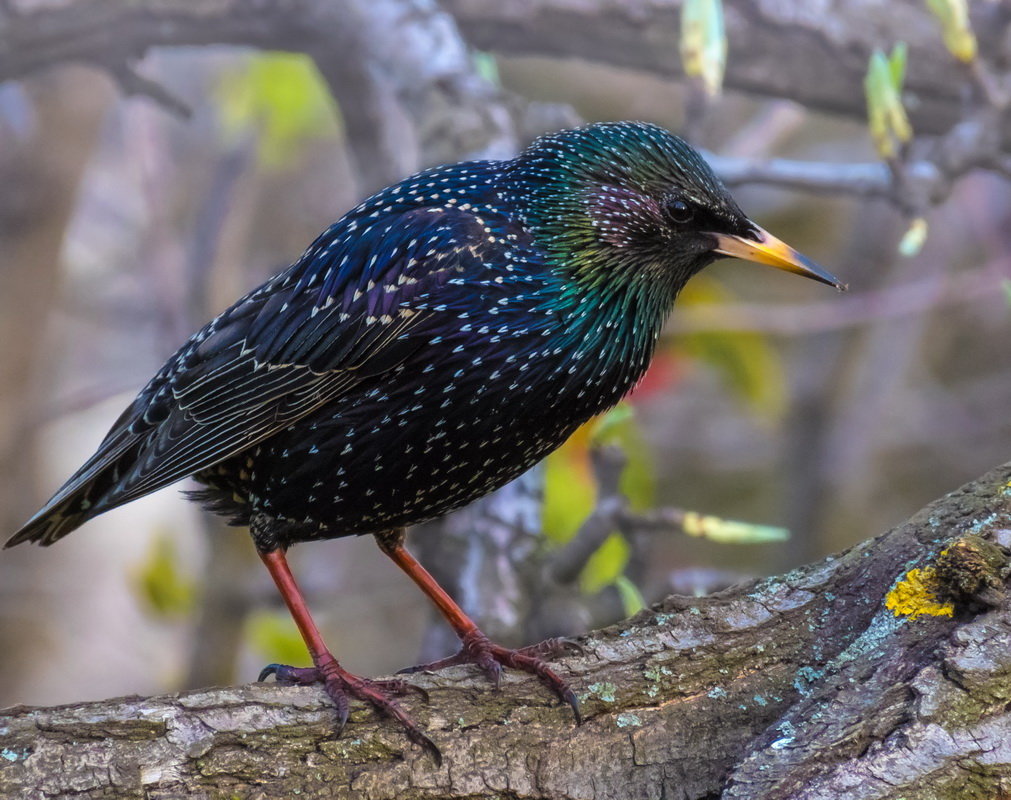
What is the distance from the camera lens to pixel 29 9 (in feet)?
13.1

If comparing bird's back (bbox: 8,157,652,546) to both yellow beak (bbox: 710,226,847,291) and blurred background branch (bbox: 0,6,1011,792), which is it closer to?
yellow beak (bbox: 710,226,847,291)

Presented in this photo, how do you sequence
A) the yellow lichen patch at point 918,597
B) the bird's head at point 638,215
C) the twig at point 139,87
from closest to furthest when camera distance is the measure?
1. the yellow lichen patch at point 918,597
2. the bird's head at point 638,215
3. the twig at point 139,87

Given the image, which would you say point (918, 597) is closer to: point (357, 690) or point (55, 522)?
point (357, 690)

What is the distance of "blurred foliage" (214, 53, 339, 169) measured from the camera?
15.4 ft

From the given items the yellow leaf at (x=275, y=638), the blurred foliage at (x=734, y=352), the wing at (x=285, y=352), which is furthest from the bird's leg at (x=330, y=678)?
the blurred foliage at (x=734, y=352)

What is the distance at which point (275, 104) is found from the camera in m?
4.83

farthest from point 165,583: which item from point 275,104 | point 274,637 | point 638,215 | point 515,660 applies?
point 638,215

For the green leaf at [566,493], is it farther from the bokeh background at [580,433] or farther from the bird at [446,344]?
the bird at [446,344]

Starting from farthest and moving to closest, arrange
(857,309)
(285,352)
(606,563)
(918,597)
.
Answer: (857,309) < (606,563) < (285,352) < (918,597)

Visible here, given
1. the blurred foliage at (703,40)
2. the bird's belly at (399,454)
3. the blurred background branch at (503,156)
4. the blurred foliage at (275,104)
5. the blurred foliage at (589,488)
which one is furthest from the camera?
the blurred foliage at (275,104)

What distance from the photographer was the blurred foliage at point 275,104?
4691mm

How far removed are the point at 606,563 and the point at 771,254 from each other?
117 centimetres

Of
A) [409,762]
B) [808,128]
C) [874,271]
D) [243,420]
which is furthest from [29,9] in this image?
[808,128]

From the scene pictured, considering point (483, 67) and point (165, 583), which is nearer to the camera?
point (483, 67)
